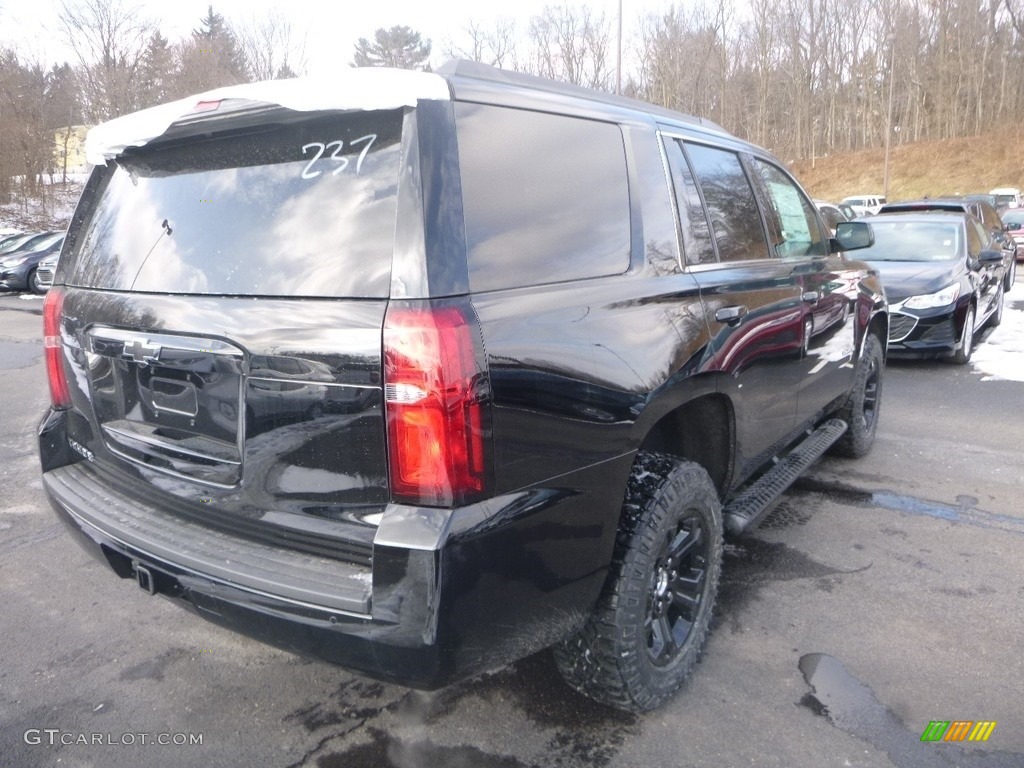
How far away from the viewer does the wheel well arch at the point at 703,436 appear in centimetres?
295

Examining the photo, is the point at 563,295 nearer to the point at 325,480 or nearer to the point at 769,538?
the point at 325,480

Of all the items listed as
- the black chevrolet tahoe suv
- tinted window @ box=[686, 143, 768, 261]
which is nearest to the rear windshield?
the black chevrolet tahoe suv

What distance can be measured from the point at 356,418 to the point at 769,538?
2.80 metres

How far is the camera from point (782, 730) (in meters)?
2.59

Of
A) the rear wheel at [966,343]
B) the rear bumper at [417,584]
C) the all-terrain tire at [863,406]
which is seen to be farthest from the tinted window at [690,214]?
the rear wheel at [966,343]

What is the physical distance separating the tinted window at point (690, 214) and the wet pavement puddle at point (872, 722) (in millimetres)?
1546

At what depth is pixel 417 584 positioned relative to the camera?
6.13 ft

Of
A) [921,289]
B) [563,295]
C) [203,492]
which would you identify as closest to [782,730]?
[563,295]

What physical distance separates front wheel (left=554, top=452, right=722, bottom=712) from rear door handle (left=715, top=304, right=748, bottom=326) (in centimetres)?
57

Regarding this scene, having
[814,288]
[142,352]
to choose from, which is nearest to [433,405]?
[142,352]

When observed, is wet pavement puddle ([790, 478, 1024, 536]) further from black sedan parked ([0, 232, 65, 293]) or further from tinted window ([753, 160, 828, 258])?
black sedan parked ([0, 232, 65, 293])

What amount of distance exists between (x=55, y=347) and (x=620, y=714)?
91.4 inches

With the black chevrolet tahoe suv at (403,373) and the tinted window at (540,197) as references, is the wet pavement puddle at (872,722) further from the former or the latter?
the tinted window at (540,197)

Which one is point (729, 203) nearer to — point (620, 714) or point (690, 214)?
point (690, 214)
